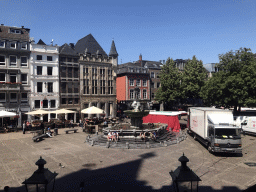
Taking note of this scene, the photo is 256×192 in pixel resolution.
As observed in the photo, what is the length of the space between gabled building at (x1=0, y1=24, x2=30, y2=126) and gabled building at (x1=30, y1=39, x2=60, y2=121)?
3.35 ft

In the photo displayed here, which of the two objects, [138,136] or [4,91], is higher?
[4,91]

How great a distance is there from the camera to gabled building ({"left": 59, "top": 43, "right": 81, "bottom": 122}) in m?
41.8

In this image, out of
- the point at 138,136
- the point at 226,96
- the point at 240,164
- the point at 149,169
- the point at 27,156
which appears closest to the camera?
the point at 149,169

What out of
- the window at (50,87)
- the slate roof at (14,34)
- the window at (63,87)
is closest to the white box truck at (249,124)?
the window at (63,87)

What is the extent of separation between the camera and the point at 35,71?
3859 centimetres

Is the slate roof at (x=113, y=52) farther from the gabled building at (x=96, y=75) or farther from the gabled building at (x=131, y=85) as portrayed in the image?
the gabled building at (x=131, y=85)

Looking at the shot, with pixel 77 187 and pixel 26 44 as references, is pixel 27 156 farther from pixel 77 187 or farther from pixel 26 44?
pixel 26 44

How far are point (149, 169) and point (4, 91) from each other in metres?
30.6

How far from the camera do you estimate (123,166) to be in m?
14.9

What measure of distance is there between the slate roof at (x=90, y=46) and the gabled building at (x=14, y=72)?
13.6 metres

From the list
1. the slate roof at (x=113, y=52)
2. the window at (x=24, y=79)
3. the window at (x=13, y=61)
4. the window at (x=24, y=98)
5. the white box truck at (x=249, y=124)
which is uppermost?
the slate roof at (x=113, y=52)

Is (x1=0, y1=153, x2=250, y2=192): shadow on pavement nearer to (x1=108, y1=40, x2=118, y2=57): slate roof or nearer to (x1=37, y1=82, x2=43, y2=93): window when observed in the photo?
(x1=37, y1=82, x2=43, y2=93): window

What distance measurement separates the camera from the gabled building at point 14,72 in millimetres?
35281

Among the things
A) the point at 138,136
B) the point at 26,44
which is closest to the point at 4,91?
the point at 26,44
